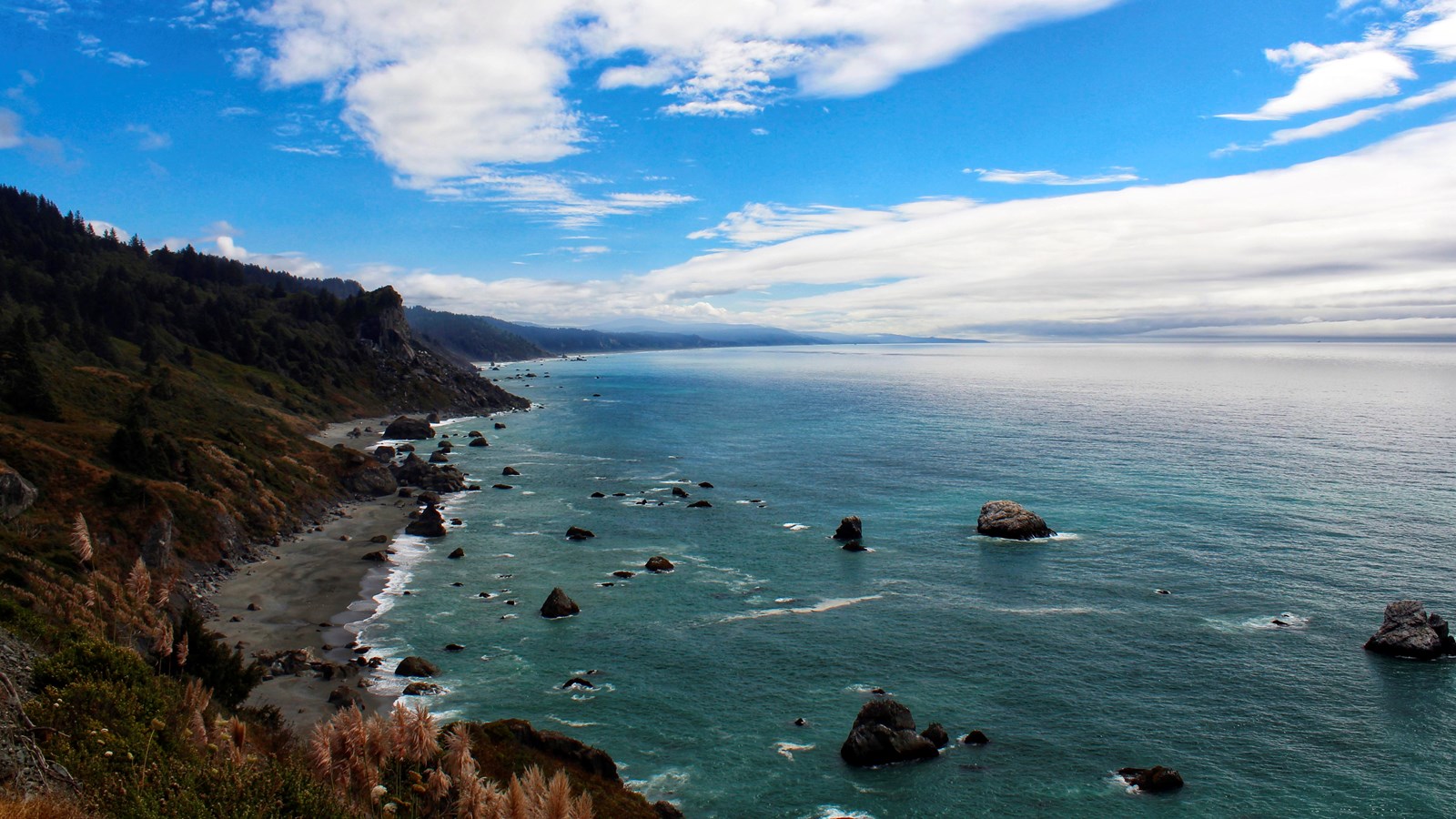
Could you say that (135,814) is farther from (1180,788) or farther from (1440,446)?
(1440,446)

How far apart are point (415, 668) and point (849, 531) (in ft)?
148

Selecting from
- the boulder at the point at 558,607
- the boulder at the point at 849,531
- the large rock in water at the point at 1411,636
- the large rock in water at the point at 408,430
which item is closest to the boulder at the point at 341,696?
the boulder at the point at 558,607

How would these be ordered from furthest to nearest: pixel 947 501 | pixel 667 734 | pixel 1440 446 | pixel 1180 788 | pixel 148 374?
pixel 1440 446 < pixel 148 374 < pixel 947 501 < pixel 667 734 < pixel 1180 788

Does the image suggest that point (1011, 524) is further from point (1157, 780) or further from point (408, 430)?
point (408, 430)

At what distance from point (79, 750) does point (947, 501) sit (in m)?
89.8

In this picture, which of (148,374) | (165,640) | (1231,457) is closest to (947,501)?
(1231,457)

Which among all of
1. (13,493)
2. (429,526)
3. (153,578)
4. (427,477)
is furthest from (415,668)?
(427,477)

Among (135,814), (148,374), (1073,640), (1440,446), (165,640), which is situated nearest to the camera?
(135,814)

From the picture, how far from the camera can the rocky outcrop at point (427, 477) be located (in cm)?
10438

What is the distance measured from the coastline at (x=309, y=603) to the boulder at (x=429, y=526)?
157cm

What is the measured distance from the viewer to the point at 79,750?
17.8 meters

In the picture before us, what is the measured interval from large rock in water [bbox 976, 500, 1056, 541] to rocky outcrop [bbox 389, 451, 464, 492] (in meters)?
67.5

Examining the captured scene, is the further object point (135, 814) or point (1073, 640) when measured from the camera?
point (1073, 640)

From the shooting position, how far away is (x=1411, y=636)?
51.0 m
